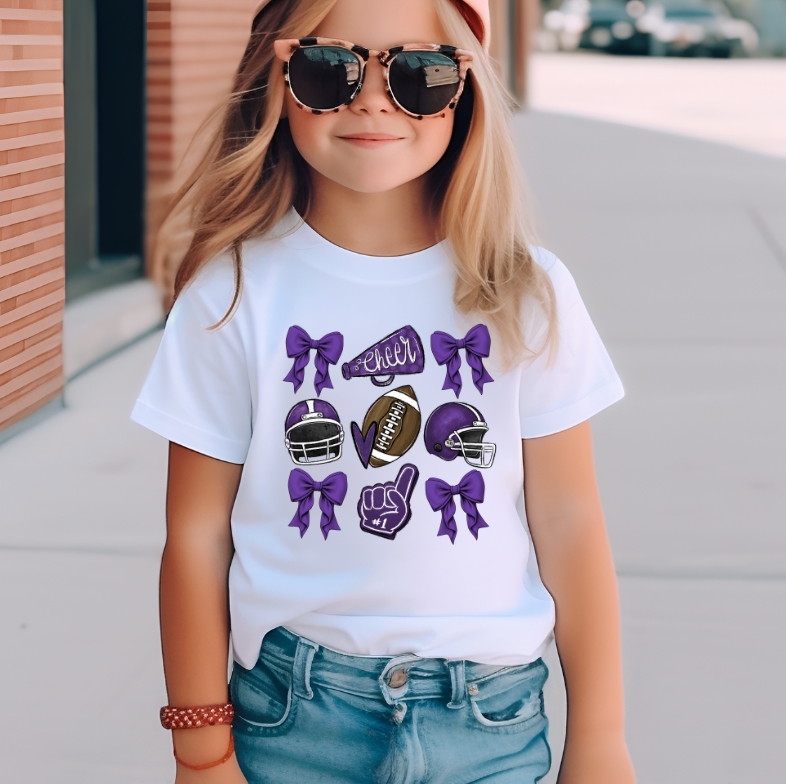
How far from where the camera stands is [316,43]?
5.16 feet

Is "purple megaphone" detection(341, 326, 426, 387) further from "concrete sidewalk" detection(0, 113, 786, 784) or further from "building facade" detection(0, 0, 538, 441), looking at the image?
"building facade" detection(0, 0, 538, 441)

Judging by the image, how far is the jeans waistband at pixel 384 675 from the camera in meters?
1.54

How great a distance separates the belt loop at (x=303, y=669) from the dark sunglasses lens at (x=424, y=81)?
2.30 ft

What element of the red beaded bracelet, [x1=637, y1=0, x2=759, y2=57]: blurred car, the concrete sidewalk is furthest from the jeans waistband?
[x1=637, y1=0, x2=759, y2=57]: blurred car

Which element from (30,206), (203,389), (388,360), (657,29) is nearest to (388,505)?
(388,360)

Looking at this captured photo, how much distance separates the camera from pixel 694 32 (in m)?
34.1

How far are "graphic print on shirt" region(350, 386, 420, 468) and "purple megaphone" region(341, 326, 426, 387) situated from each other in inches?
1.3

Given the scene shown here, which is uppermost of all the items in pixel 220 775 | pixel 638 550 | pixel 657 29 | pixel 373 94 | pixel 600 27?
pixel 373 94

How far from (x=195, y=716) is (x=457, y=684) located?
0.36 m

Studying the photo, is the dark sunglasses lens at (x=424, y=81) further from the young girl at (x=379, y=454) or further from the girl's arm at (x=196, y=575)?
the girl's arm at (x=196, y=575)

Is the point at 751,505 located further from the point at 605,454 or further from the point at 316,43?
the point at 316,43

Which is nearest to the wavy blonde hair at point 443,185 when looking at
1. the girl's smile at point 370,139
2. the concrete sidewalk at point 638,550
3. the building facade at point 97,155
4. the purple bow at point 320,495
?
the girl's smile at point 370,139

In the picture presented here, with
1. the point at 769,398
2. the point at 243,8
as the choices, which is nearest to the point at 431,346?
the point at 769,398

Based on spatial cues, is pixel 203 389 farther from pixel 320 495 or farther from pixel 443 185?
pixel 443 185
